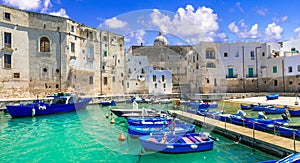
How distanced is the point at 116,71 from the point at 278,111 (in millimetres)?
24839

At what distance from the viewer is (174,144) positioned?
8.32m

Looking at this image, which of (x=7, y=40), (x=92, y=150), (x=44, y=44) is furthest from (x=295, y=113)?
(x=7, y=40)

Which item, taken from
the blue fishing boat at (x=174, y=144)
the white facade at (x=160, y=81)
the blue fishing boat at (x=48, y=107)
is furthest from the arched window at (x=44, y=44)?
the blue fishing boat at (x=174, y=144)

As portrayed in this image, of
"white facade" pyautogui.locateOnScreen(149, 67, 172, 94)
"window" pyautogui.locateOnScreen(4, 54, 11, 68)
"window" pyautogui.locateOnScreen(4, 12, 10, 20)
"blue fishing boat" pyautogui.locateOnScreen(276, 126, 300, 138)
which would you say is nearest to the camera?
"blue fishing boat" pyautogui.locateOnScreen(276, 126, 300, 138)

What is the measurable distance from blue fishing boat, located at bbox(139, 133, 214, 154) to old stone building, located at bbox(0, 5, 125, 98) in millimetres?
16079

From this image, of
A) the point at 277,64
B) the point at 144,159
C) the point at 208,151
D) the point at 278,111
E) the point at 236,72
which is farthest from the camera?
the point at 236,72

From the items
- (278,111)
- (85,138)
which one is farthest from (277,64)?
(85,138)

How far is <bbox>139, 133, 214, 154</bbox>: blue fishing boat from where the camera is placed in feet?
27.2

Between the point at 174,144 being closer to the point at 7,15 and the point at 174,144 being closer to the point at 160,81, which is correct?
the point at 7,15

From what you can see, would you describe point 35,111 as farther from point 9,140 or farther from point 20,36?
point 20,36

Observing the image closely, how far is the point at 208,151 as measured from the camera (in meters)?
8.91

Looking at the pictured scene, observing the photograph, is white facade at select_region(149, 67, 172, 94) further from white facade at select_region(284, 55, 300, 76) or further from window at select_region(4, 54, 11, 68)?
window at select_region(4, 54, 11, 68)

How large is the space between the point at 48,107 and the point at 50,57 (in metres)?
11.1

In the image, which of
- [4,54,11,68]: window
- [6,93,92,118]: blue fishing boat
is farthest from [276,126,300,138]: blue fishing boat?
[4,54,11,68]: window
